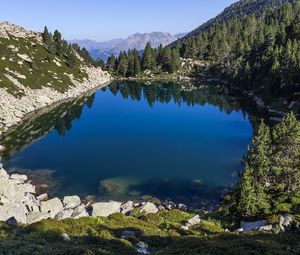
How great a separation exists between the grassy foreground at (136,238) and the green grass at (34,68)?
82.8 metres

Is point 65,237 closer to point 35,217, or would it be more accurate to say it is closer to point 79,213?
point 35,217

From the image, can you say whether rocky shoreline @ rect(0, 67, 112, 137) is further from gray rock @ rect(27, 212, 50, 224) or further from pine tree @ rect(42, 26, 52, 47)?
gray rock @ rect(27, 212, 50, 224)

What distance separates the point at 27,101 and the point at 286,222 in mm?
90038

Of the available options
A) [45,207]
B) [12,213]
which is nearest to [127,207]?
[45,207]

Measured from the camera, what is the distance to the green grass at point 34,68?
118 meters

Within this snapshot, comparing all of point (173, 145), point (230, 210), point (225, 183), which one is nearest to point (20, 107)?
point (173, 145)

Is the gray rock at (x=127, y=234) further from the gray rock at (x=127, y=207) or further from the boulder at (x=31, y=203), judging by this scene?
the boulder at (x=31, y=203)

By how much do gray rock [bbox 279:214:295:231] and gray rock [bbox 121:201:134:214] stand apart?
1673cm

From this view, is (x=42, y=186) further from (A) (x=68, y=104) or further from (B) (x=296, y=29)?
(B) (x=296, y=29)

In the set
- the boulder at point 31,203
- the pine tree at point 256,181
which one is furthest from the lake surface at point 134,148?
the pine tree at point 256,181

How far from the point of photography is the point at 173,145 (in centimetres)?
7712

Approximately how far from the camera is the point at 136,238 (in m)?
27.9

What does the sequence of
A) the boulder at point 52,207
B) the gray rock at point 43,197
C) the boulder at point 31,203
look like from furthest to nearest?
the gray rock at point 43,197 → the boulder at point 31,203 → the boulder at point 52,207

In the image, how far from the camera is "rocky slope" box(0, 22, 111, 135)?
100 m
